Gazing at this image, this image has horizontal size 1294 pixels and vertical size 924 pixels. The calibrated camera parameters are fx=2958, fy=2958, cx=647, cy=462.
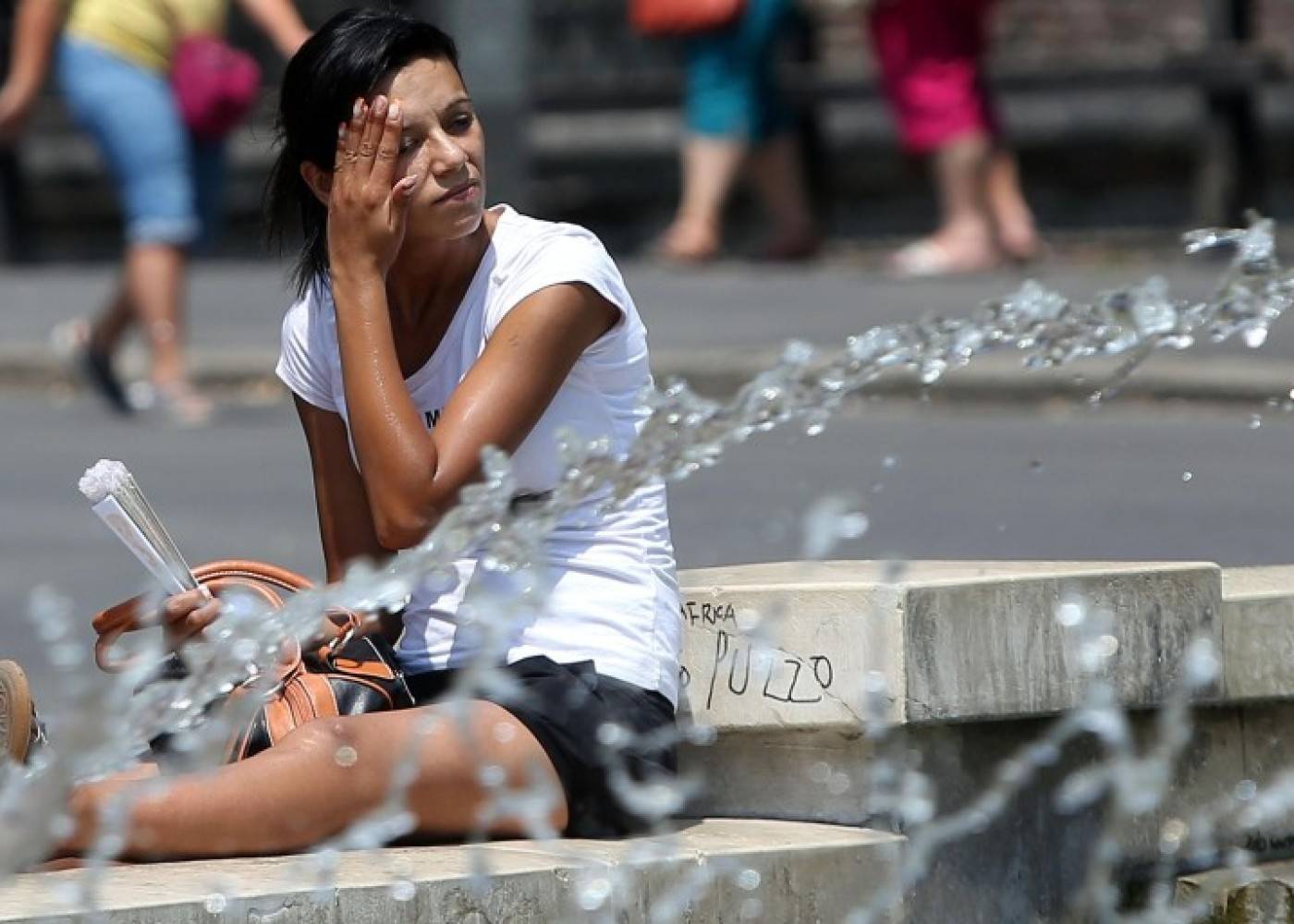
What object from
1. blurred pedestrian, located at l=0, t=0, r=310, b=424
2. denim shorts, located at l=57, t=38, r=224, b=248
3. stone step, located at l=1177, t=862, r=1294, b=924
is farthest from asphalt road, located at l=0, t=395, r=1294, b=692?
stone step, located at l=1177, t=862, r=1294, b=924

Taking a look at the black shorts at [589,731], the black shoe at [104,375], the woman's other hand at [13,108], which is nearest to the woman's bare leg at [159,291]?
the black shoe at [104,375]

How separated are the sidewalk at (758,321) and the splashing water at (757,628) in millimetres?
5438

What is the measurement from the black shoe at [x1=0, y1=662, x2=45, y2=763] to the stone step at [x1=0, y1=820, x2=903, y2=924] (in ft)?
0.77

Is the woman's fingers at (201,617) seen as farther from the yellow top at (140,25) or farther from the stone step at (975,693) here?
the yellow top at (140,25)

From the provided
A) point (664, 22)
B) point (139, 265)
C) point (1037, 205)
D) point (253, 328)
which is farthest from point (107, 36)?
point (1037, 205)

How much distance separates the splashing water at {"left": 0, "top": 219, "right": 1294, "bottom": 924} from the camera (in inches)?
139

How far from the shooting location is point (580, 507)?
3854mm

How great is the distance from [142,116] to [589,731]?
6.95m

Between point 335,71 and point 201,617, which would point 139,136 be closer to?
point 335,71

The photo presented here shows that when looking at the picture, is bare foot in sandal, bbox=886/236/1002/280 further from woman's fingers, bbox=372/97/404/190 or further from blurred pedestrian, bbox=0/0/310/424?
woman's fingers, bbox=372/97/404/190

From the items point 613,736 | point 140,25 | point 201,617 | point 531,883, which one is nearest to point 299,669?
point 201,617

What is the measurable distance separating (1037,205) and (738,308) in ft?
11.7

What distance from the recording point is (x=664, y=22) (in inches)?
520

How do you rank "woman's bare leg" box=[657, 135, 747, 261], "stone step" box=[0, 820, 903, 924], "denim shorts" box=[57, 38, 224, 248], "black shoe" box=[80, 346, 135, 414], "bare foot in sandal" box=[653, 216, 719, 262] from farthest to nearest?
"bare foot in sandal" box=[653, 216, 719, 262], "woman's bare leg" box=[657, 135, 747, 261], "black shoe" box=[80, 346, 135, 414], "denim shorts" box=[57, 38, 224, 248], "stone step" box=[0, 820, 903, 924]
